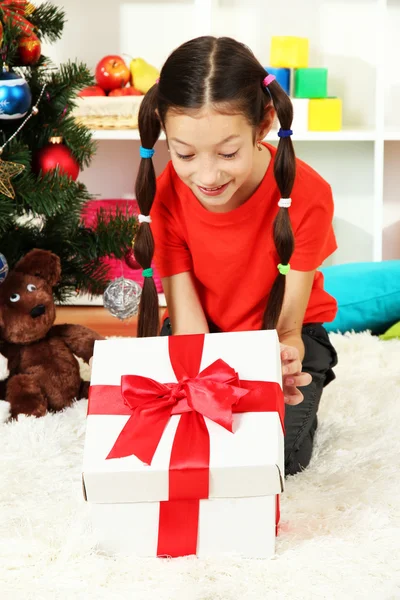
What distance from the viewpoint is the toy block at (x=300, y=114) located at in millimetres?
2234

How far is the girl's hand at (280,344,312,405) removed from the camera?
1065 mm

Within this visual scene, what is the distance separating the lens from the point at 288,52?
2223 millimetres

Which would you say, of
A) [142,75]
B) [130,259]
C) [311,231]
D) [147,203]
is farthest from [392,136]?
[147,203]

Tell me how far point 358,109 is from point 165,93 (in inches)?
60.6

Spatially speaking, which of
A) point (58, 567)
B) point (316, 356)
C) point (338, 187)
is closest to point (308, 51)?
point (338, 187)

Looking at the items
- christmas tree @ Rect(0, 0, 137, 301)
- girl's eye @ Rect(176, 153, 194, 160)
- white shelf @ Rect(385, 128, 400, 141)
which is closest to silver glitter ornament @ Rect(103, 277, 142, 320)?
christmas tree @ Rect(0, 0, 137, 301)

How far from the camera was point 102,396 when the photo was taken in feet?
3.06

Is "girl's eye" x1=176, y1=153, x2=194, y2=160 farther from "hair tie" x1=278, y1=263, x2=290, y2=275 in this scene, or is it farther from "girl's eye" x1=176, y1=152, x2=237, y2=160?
"hair tie" x1=278, y1=263, x2=290, y2=275

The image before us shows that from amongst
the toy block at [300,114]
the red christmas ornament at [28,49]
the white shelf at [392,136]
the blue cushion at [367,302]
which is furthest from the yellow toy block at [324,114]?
the red christmas ornament at [28,49]

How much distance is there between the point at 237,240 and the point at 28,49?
50cm

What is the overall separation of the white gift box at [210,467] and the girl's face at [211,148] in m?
0.22

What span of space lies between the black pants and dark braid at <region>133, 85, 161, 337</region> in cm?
10

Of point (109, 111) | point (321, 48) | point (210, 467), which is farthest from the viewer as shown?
point (321, 48)

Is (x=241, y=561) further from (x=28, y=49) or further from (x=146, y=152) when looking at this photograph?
(x=28, y=49)
